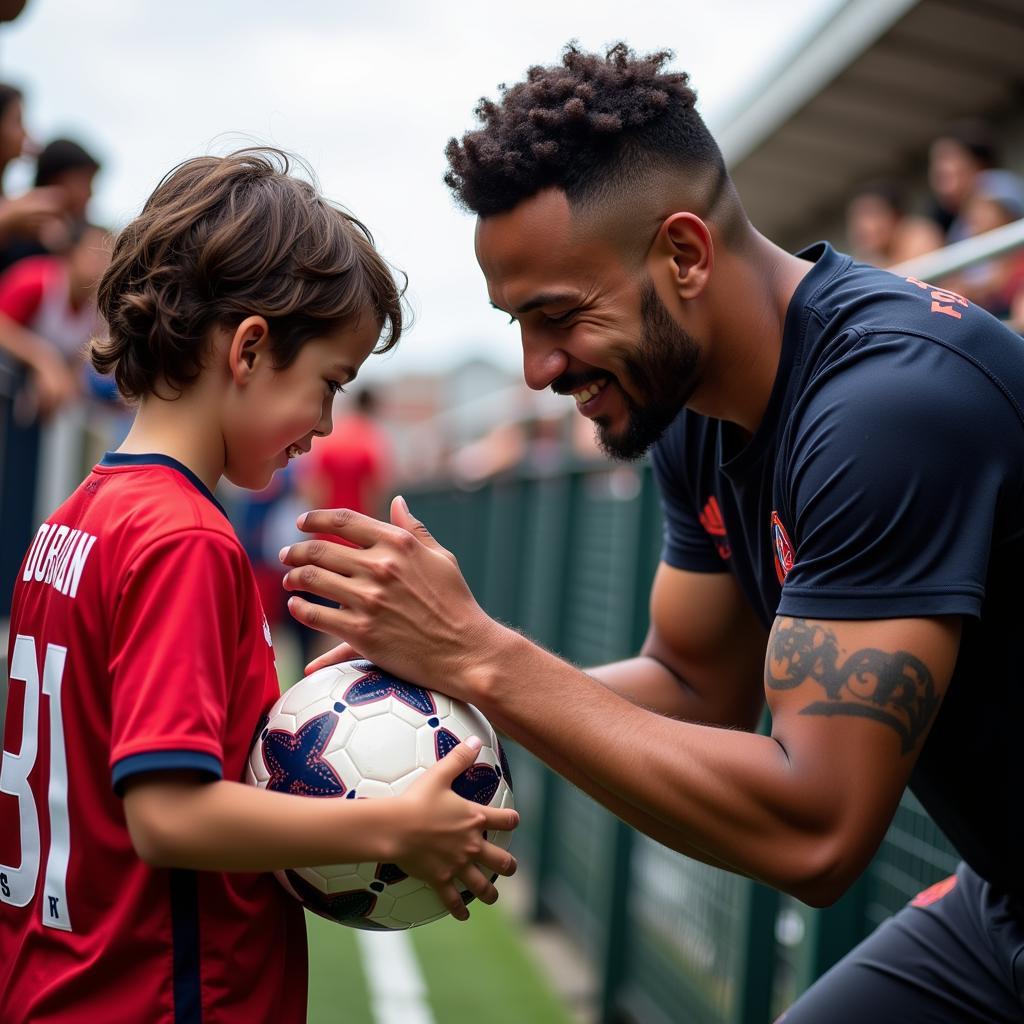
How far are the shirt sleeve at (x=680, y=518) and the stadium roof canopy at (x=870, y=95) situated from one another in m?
6.58

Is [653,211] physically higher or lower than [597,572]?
higher

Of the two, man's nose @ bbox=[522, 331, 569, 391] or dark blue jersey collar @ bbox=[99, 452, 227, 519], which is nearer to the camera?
dark blue jersey collar @ bbox=[99, 452, 227, 519]

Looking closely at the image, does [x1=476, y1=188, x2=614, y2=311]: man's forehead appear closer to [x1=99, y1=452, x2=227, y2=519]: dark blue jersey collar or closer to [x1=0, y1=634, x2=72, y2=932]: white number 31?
[x1=99, y1=452, x2=227, y2=519]: dark blue jersey collar

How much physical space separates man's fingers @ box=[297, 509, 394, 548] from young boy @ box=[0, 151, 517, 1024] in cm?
12

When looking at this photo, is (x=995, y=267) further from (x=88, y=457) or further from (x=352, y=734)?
(x=88, y=457)

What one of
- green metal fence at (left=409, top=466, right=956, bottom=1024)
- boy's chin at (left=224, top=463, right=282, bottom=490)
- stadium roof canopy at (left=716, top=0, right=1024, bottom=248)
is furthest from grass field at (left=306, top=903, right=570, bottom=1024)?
stadium roof canopy at (left=716, top=0, right=1024, bottom=248)

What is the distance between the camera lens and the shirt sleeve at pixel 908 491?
2.06 metres

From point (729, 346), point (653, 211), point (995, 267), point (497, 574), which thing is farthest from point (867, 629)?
point (497, 574)

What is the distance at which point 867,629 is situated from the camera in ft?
6.85

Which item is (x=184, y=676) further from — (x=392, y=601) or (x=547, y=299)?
(x=547, y=299)

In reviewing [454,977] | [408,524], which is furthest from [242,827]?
[454,977]

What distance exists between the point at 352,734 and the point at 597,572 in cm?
382

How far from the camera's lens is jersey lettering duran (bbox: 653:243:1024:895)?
207 centimetres

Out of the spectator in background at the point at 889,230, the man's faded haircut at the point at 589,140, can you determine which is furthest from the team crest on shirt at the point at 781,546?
the spectator in background at the point at 889,230
